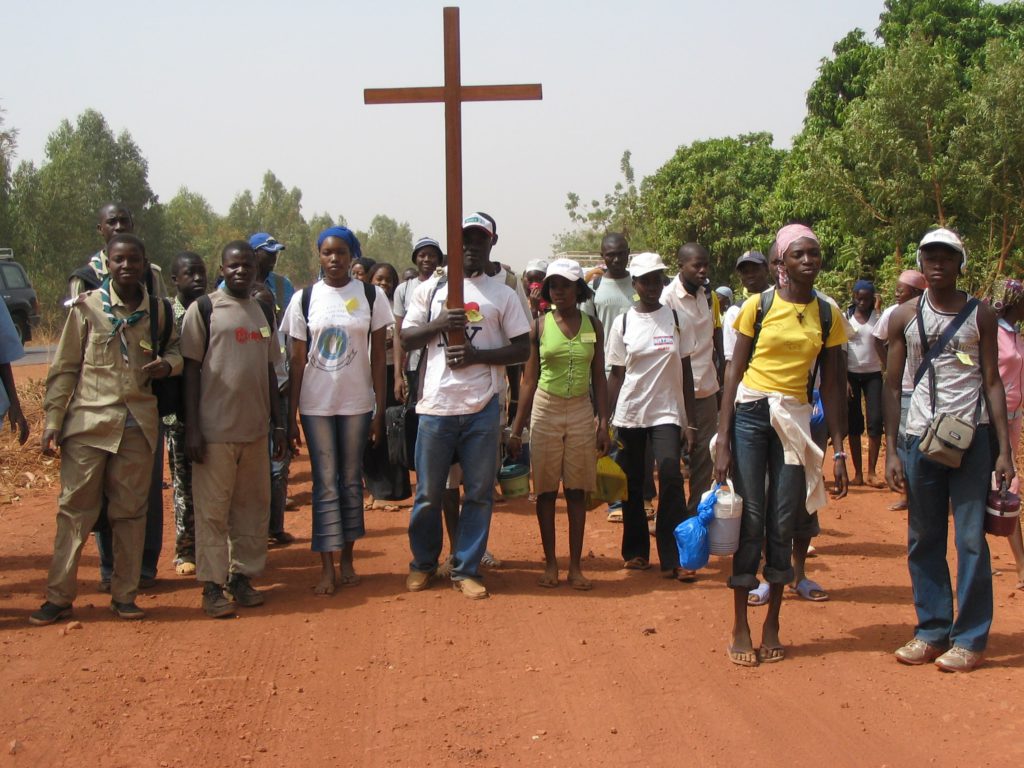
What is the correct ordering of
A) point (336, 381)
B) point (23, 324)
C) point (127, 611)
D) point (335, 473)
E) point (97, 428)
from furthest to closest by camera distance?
point (23, 324), point (335, 473), point (336, 381), point (127, 611), point (97, 428)

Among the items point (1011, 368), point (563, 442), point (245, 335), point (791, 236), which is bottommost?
point (563, 442)

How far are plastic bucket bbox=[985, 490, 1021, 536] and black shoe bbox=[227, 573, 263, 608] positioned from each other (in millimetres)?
3914

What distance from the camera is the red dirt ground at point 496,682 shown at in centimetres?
412

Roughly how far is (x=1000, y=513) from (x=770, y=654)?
126 cm

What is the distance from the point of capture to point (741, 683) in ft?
15.7

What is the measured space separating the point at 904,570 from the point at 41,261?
47166 millimetres

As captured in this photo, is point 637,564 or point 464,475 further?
point 637,564

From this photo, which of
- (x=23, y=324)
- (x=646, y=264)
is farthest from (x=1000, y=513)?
(x=23, y=324)

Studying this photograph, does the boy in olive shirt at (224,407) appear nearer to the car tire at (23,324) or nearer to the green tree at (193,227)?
the car tire at (23,324)

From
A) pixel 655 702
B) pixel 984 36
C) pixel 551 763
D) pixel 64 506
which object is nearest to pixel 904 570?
pixel 655 702

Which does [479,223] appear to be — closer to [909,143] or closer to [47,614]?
[47,614]

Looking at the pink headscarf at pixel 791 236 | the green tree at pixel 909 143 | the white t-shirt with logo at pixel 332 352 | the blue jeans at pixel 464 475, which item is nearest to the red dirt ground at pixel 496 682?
the blue jeans at pixel 464 475

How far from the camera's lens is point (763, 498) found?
5.09 m

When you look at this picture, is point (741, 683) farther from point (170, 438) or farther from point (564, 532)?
point (170, 438)
